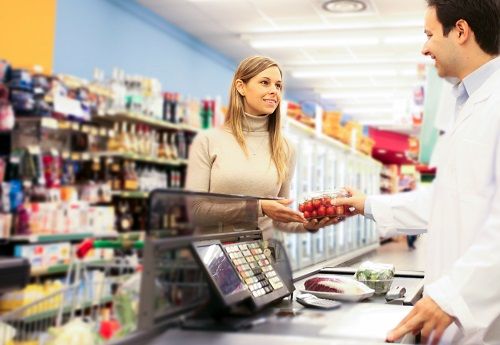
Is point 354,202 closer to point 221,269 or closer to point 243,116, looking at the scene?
point 243,116

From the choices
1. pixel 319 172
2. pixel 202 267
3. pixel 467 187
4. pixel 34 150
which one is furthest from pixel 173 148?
pixel 202 267

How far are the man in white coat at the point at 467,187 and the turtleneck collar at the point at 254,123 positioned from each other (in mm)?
845

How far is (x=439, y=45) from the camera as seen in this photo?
1.78m

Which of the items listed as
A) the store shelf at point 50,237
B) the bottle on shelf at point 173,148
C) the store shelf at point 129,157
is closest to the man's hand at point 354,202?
the store shelf at point 50,237

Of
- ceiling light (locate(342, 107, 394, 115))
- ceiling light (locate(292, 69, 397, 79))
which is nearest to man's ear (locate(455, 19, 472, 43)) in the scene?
ceiling light (locate(292, 69, 397, 79))

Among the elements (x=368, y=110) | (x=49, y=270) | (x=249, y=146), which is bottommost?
(x=49, y=270)

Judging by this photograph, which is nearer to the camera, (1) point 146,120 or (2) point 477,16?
(2) point 477,16

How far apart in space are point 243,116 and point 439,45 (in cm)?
96

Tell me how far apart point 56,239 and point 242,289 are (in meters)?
3.97

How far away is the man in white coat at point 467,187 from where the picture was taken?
1516mm

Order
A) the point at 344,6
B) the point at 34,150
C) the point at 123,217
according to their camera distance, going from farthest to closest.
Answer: the point at 344,6, the point at 123,217, the point at 34,150

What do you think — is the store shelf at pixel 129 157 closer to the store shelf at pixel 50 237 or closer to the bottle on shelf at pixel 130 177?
the bottle on shelf at pixel 130 177

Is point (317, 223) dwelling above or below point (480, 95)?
below

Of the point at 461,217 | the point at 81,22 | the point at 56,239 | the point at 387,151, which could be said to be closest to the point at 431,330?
the point at 461,217
